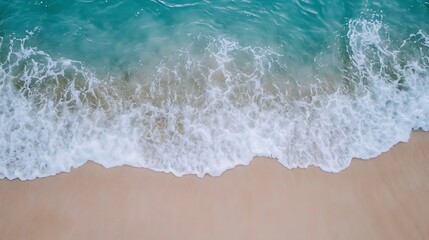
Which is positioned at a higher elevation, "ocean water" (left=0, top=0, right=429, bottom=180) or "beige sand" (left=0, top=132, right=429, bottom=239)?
"ocean water" (left=0, top=0, right=429, bottom=180)

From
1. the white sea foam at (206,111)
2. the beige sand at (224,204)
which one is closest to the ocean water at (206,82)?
the white sea foam at (206,111)

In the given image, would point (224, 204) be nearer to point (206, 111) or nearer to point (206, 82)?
point (206, 111)

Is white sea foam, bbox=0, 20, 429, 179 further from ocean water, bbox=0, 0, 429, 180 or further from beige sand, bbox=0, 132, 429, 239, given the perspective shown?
beige sand, bbox=0, 132, 429, 239

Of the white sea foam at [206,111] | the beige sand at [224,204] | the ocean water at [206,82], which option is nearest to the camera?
the beige sand at [224,204]

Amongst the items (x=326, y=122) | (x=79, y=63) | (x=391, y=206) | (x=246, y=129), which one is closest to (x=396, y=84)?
(x=326, y=122)

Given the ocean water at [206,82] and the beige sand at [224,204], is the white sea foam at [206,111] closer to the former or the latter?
the ocean water at [206,82]

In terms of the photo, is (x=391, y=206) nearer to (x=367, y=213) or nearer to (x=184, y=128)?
(x=367, y=213)

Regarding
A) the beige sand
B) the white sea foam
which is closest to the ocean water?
the white sea foam
